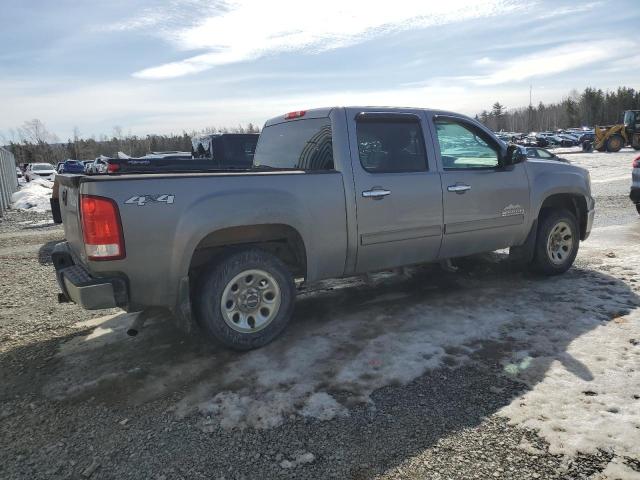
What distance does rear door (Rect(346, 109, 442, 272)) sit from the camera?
4285 millimetres

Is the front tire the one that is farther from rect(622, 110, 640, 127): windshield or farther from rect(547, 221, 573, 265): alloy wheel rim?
rect(622, 110, 640, 127): windshield

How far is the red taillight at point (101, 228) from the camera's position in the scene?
3246mm

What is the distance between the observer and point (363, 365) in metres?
3.61

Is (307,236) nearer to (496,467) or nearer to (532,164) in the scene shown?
(496,467)

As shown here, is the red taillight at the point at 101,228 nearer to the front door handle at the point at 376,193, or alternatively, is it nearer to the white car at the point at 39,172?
the front door handle at the point at 376,193

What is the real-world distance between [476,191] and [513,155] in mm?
669

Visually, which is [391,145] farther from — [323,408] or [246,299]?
[323,408]

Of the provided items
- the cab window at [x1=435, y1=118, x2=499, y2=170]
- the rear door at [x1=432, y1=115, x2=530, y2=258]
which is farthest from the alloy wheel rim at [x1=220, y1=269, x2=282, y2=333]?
the cab window at [x1=435, y1=118, x2=499, y2=170]

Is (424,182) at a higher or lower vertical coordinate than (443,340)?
higher

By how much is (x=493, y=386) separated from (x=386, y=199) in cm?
186

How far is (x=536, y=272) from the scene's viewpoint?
5777 mm

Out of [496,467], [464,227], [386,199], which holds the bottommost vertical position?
[496,467]

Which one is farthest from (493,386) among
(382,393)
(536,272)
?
(536,272)

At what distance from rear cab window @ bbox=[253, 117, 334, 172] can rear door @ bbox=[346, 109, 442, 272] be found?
266 mm
